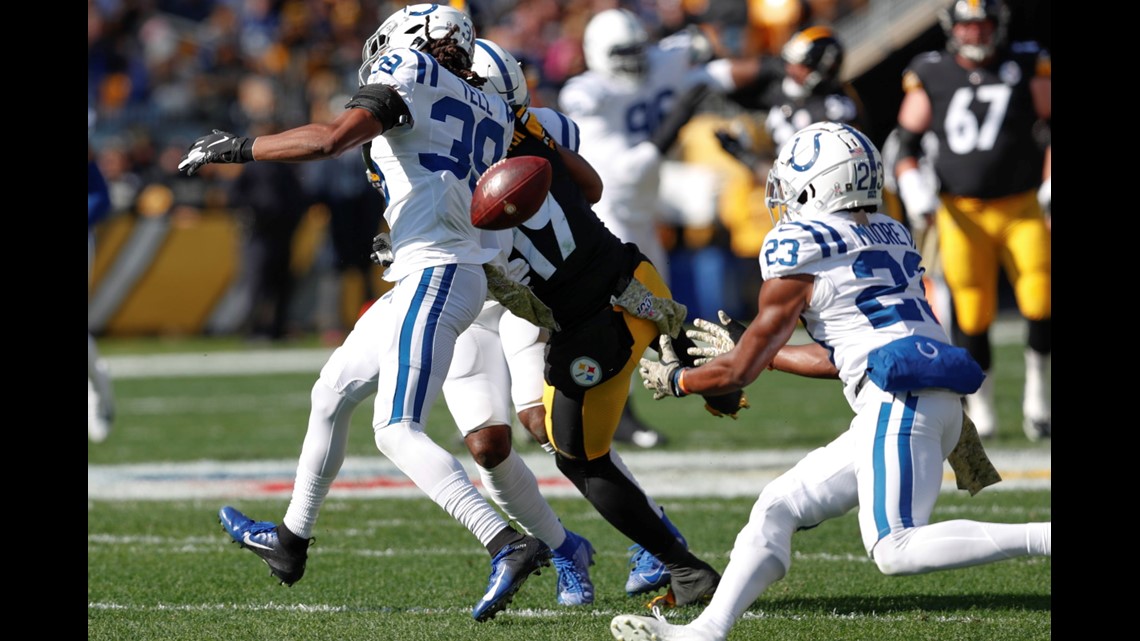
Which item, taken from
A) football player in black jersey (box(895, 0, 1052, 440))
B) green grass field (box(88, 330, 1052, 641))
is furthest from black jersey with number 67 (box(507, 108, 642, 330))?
football player in black jersey (box(895, 0, 1052, 440))

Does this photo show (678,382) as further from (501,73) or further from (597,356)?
(501,73)

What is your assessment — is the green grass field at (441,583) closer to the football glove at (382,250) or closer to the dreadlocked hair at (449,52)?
the football glove at (382,250)

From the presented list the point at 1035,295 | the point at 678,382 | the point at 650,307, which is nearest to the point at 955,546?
the point at 678,382

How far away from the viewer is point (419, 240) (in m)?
4.12

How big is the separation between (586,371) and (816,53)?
13.7ft

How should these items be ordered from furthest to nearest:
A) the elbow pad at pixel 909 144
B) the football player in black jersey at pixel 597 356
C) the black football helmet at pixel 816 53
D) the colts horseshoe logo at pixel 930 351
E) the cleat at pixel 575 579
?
the black football helmet at pixel 816 53
the elbow pad at pixel 909 144
the cleat at pixel 575 579
the football player in black jersey at pixel 597 356
the colts horseshoe logo at pixel 930 351

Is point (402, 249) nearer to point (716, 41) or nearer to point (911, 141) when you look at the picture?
point (911, 141)

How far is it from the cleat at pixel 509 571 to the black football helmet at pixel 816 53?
4.62m

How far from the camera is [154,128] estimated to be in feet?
54.3

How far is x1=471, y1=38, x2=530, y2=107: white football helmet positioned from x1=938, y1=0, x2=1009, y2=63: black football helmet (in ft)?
11.7

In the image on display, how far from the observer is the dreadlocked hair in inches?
168

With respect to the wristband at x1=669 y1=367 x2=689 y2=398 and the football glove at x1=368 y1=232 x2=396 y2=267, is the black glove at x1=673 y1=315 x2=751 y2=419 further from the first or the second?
the football glove at x1=368 y1=232 x2=396 y2=267

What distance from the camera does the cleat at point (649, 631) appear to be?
3480mm

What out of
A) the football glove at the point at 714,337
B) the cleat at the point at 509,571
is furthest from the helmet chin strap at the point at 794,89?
the cleat at the point at 509,571
